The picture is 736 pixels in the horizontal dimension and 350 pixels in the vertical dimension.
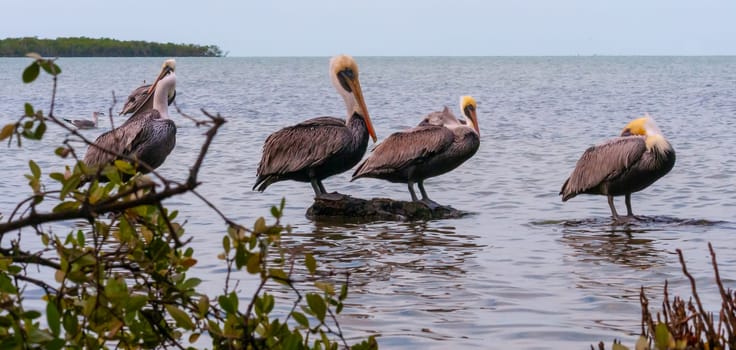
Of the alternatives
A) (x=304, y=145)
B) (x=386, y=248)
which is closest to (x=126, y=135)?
(x=304, y=145)

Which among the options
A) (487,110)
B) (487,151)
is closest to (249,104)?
(487,110)

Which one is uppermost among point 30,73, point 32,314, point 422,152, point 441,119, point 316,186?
point 30,73

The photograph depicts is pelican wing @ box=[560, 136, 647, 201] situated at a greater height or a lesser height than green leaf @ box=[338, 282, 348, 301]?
lesser

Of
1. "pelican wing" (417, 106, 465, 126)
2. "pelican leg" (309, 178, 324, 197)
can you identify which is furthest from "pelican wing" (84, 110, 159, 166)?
"pelican wing" (417, 106, 465, 126)

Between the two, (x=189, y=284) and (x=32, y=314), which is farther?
(x=189, y=284)

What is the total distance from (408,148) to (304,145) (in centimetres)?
79

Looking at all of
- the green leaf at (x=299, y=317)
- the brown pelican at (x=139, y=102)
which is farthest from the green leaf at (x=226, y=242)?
the brown pelican at (x=139, y=102)

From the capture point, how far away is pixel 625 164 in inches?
314

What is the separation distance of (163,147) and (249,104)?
2135 centimetres

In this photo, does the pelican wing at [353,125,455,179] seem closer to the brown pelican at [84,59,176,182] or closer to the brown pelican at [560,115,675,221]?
the brown pelican at [560,115,675,221]

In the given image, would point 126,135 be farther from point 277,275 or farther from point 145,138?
point 277,275

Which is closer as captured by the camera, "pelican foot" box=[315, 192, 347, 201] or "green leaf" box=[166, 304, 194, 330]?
"green leaf" box=[166, 304, 194, 330]

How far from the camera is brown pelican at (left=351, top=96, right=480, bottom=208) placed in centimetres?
823

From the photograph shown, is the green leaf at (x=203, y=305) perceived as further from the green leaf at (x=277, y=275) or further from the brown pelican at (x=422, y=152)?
the brown pelican at (x=422, y=152)
